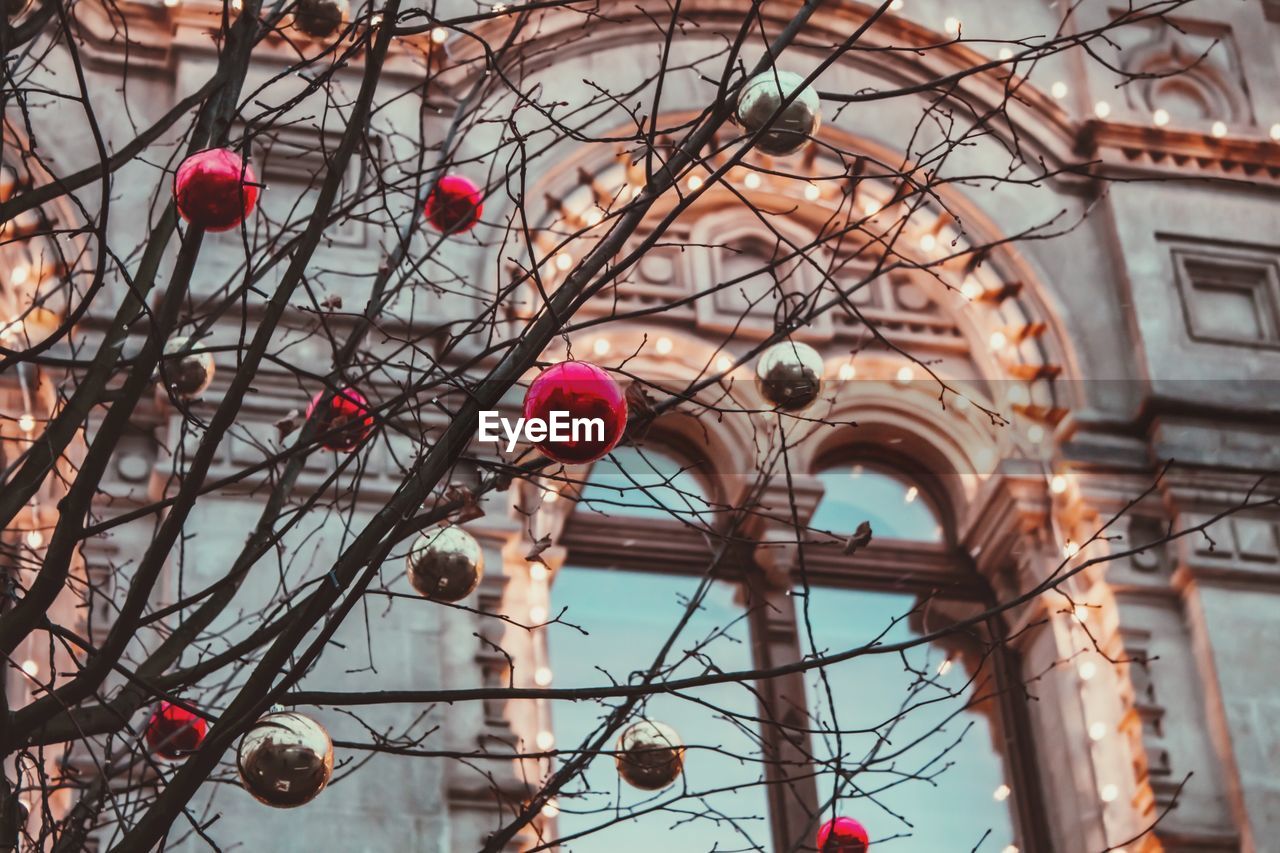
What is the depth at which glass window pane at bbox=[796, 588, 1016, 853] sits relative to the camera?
389 inches

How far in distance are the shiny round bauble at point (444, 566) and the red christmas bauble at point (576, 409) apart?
4.10 ft

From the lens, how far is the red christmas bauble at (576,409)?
5016mm

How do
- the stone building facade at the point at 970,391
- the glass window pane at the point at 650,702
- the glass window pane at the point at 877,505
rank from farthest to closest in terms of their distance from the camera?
the glass window pane at the point at 877,505, the glass window pane at the point at 650,702, the stone building facade at the point at 970,391

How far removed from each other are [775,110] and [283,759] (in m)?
2.20

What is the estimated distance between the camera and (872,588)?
35.3 ft

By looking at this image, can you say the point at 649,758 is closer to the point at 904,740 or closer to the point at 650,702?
the point at 650,702

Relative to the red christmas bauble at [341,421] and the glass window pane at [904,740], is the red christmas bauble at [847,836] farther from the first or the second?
the glass window pane at [904,740]

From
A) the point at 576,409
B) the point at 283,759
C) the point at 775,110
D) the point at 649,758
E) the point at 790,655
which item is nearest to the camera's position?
the point at 576,409

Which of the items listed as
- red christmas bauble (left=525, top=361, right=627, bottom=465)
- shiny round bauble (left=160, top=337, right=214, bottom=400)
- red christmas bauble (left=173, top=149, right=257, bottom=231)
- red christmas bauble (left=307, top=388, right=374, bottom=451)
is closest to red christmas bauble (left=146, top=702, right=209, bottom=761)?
red christmas bauble (left=307, top=388, right=374, bottom=451)

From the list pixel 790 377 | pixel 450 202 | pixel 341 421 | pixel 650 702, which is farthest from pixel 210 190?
pixel 650 702

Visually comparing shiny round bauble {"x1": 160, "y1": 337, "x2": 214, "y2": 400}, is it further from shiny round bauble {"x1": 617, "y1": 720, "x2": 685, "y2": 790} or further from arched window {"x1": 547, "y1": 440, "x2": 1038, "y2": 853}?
arched window {"x1": 547, "y1": 440, "x2": 1038, "y2": 853}

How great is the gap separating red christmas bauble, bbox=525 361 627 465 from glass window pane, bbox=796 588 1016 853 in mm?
4746

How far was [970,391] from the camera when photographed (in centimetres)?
1098

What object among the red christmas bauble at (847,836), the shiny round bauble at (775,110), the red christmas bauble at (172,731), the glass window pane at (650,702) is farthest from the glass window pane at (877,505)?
the shiny round bauble at (775,110)
